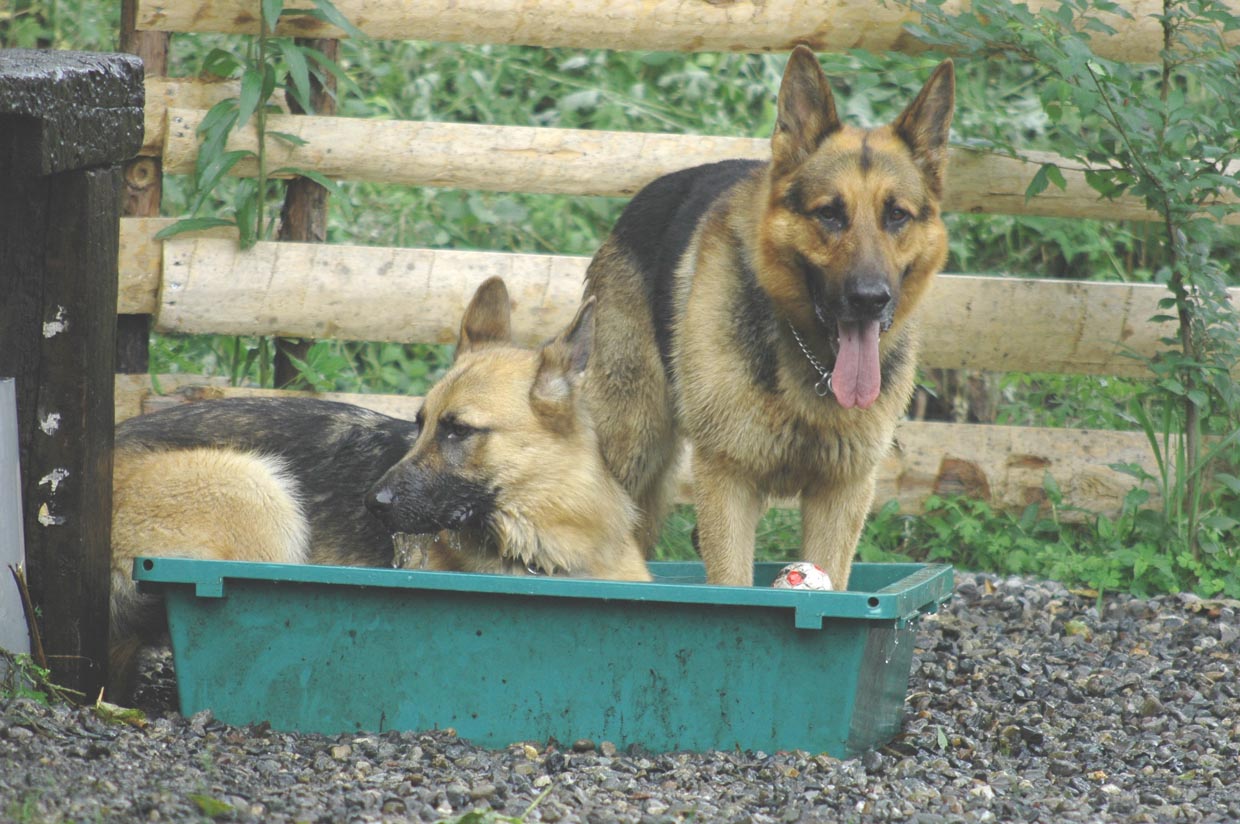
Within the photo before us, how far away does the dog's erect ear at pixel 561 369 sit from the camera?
4.52 metres

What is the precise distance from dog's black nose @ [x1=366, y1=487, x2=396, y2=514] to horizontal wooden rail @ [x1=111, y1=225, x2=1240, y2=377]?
2276 millimetres

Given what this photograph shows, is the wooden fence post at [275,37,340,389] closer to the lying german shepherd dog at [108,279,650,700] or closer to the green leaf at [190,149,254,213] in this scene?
the green leaf at [190,149,254,213]

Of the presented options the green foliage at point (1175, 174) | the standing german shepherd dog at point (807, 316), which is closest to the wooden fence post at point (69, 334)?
the standing german shepherd dog at point (807, 316)

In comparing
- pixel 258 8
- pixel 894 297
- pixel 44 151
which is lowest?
pixel 894 297

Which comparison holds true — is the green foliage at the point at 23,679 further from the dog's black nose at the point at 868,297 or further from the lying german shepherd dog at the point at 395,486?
the dog's black nose at the point at 868,297

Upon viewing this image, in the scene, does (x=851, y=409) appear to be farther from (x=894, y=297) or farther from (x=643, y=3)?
(x=643, y=3)

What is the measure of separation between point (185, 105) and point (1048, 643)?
14.3 feet

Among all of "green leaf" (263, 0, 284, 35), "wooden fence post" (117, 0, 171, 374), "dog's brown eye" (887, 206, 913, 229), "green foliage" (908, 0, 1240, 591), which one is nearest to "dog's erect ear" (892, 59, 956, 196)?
"dog's brown eye" (887, 206, 913, 229)

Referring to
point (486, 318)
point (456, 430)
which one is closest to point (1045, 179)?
point (486, 318)

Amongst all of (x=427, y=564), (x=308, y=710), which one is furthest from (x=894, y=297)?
(x=308, y=710)

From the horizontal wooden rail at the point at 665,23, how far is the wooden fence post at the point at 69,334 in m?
2.57

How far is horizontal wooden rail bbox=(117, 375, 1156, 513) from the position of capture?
258 inches

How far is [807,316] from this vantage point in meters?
4.74

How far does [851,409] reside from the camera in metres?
4.74
